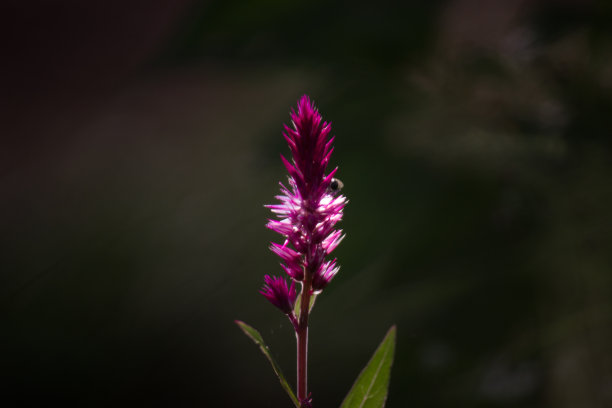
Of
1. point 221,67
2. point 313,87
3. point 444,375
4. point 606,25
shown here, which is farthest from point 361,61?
point 444,375

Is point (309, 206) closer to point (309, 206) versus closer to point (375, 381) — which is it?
point (309, 206)

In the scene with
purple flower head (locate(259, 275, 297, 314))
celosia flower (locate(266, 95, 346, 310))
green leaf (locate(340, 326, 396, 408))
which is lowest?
green leaf (locate(340, 326, 396, 408))

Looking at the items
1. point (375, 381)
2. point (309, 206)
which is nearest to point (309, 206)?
point (309, 206)

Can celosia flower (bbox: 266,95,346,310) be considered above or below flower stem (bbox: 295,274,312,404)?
above

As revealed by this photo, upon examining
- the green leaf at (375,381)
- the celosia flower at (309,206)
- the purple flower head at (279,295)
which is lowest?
the green leaf at (375,381)

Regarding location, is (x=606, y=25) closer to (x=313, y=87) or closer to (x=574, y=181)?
(x=574, y=181)

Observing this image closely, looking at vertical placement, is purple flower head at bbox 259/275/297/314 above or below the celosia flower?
below
